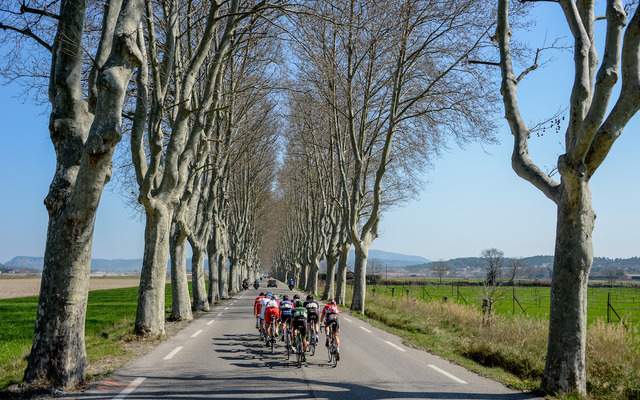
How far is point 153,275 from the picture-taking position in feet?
39.5

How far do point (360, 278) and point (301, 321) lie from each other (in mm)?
11505

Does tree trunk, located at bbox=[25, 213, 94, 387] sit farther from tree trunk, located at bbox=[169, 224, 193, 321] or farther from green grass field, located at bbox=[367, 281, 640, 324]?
green grass field, located at bbox=[367, 281, 640, 324]

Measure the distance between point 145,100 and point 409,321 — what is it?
1131 centimetres

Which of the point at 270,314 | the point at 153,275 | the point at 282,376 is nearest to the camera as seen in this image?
the point at 282,376

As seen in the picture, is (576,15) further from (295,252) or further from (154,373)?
(295,252)

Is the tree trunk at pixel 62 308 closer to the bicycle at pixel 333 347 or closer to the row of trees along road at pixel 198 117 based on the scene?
the row of trees along road at pixel 198 117

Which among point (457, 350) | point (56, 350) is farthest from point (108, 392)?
point (457, 350)

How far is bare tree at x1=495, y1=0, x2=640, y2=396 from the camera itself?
21.2 feet

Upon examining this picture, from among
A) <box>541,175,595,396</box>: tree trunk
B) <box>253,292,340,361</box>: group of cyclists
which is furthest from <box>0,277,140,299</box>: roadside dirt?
<box>541,175,595,396</box>: tree trunk

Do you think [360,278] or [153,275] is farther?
[360,278]

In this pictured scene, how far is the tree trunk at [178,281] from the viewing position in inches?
644

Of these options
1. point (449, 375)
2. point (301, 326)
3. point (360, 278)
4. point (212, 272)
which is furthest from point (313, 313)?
point (212, 272)

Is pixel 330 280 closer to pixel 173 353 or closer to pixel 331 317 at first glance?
pixel 331 317

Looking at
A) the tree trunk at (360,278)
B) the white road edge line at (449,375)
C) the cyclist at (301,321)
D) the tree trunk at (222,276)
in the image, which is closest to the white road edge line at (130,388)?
the cyclist at (301,321)
